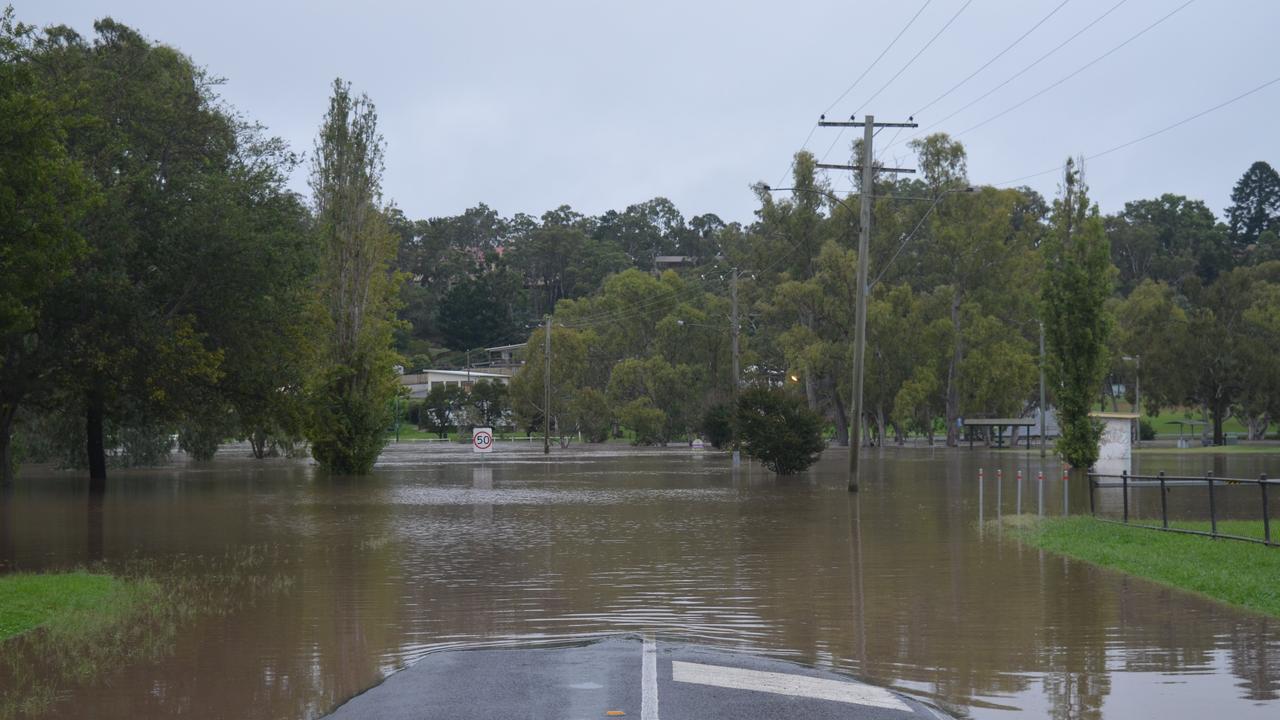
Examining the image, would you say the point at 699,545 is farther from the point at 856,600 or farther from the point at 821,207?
the point at 821,207

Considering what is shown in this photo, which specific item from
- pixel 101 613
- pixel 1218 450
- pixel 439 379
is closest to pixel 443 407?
pixel 439 379

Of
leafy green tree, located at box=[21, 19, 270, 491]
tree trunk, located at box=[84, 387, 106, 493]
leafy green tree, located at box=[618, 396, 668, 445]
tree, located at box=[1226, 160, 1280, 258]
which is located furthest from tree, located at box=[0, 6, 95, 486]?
tree, located at box=[1226, 160, 1280, 258]

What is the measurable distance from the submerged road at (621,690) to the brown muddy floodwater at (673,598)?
0.66 metres

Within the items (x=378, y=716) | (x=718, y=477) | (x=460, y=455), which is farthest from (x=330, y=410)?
(x=378, y=716)

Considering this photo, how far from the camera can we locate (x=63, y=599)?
1418 cm

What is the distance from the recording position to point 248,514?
2888 cm

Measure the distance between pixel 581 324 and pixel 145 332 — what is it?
69447mm

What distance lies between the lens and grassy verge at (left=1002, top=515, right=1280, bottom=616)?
1378 centimetres

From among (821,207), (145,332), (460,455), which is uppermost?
(821,207)

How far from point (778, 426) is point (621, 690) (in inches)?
1396

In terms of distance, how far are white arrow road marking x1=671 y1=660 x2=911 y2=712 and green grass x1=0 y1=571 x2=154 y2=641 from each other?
273 inches

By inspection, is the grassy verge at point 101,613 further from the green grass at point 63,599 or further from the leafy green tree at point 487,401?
the leafy green tree at point 487,401

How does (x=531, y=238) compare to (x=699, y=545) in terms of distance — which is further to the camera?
(x=531, y=238)

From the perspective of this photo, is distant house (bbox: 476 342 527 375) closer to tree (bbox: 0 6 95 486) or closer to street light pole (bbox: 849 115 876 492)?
street light pole (bbox: 849 115 876 492)
